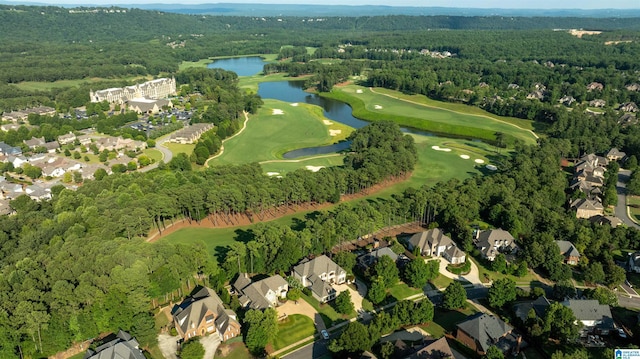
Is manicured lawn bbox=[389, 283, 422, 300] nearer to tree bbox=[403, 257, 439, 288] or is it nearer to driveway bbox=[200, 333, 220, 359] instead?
tree bbox=[403, 257, 439, 288]

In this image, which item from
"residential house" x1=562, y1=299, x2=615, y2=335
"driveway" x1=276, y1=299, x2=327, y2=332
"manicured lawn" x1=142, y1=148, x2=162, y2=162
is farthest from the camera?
"manicured lawn" x1=142, y1=148, x2=162, y2=162

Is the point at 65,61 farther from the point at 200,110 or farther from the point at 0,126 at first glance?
the point at 200,110

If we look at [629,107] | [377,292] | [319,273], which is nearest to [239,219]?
[319,273]

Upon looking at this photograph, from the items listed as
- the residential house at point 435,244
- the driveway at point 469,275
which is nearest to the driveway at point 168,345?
the driveway at point 469,275

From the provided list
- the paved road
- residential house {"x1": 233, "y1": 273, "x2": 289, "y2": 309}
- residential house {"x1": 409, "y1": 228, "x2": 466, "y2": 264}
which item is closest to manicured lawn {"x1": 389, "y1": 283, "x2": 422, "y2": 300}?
residential house {"x1": 409, "y1": 228, "x2": 466, "y2": 264}

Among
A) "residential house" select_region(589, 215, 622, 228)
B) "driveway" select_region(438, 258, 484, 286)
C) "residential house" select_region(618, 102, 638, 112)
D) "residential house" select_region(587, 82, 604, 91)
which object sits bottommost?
"driveway" select_region(438, 258, 484, 286)

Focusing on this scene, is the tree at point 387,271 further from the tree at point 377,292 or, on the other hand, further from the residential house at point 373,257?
the residential house at point 373,257

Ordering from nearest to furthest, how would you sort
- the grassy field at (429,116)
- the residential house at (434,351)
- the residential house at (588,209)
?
the residential house at (434,351) < the residential house at (588,209) < the grassy field at (429,116)
